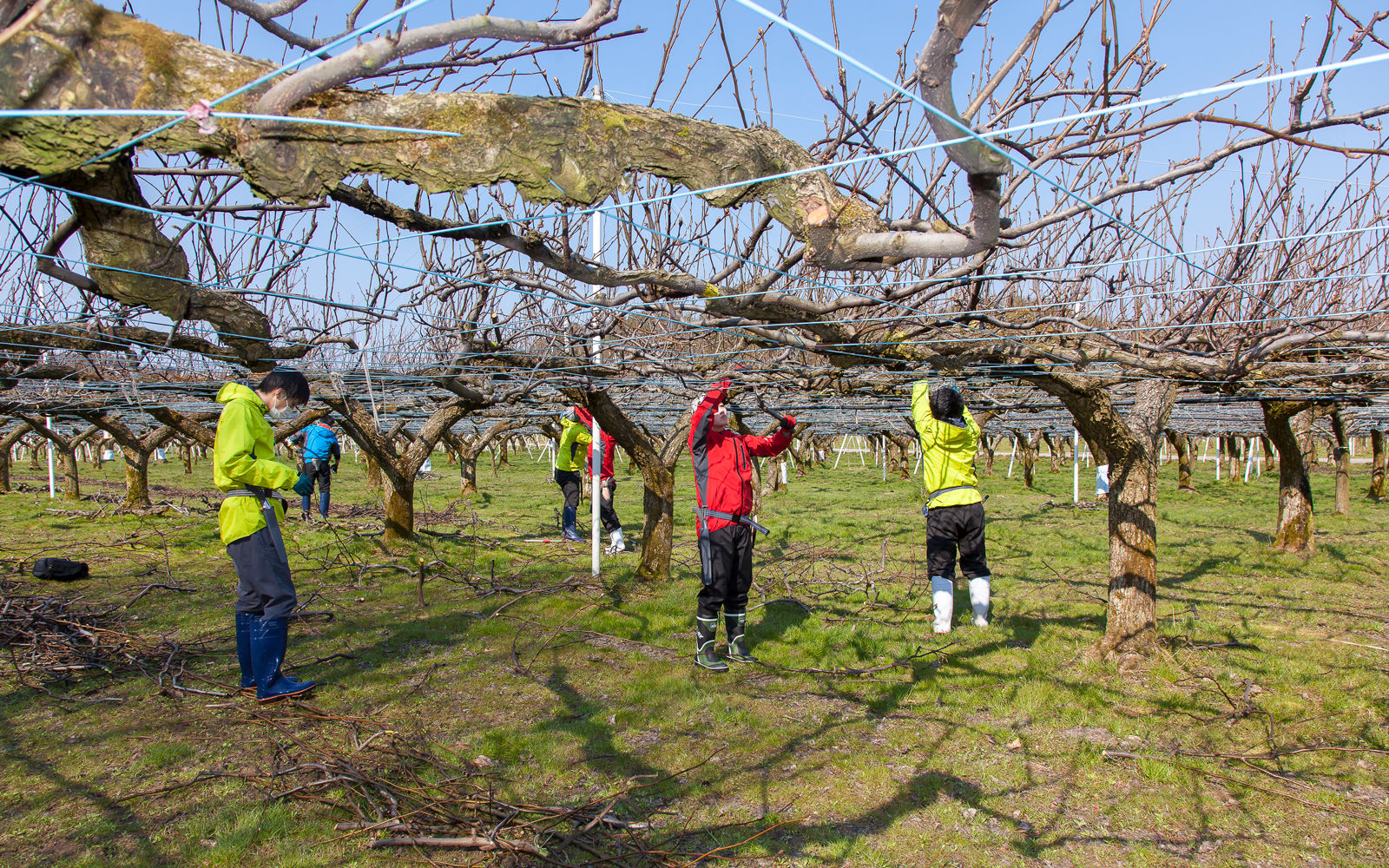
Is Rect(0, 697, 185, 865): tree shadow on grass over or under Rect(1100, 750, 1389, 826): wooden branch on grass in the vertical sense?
over

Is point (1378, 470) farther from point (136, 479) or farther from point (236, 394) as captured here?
point (136, 479)

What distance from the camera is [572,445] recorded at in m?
10.6

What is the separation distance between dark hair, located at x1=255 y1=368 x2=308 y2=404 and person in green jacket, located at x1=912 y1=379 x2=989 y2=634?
4.25 metres

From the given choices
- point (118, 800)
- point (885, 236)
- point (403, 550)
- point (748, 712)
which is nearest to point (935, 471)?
point (748, 712)

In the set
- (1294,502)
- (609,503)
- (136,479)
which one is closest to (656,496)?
(609,503)

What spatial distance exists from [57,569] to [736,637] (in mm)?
6665

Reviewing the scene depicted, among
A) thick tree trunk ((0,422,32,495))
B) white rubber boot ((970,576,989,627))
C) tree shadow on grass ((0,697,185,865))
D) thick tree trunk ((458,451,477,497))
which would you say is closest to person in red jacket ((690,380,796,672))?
white rubber boot ((970,576,989,627))

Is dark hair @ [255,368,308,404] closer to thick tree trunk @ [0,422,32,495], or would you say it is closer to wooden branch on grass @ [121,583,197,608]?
wooden branch on grass @ [121,583,197,608]

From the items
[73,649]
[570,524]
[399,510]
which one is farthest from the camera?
[570,524]

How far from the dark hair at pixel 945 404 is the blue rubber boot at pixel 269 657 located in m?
4.70

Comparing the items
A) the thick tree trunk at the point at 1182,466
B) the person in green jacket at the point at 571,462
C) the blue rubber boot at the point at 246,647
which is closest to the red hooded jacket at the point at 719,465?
the blue rubber boot at the point at 246,647

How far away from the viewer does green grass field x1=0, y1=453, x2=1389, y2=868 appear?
3281 mm

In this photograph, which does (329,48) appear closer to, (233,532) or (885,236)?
(885,236)

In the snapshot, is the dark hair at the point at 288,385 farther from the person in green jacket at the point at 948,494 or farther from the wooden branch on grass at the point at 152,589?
the person in green jacket at the point at 948,494
